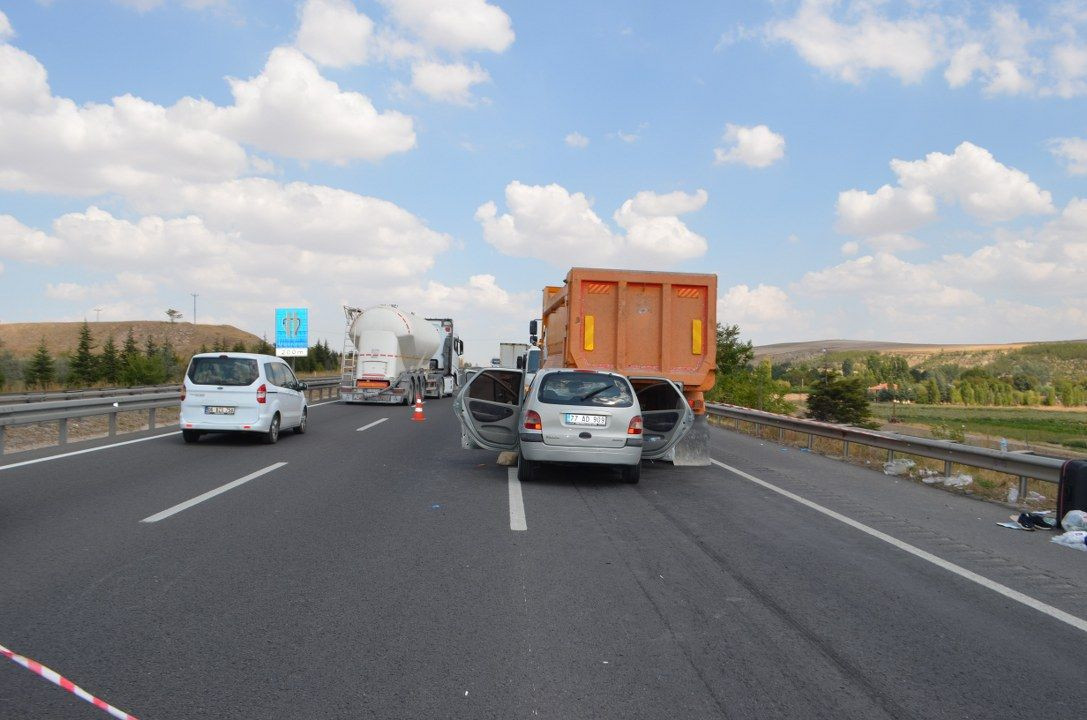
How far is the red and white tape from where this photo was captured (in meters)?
3.31

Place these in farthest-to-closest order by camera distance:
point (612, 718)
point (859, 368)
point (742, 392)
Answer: point (859, 368)
point (742, 392)
point (612, 718)

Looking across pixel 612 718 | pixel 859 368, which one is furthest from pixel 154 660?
pixel 859 368

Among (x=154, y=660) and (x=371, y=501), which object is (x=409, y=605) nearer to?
(x=154, y=660)

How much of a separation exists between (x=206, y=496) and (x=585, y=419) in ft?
15.6

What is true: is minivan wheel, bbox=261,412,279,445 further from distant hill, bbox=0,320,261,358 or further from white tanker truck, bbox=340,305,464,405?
distant hill, bbox=0,320,261,358

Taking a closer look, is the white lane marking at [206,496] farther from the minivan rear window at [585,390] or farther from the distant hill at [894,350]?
the distant hill at [894,350]

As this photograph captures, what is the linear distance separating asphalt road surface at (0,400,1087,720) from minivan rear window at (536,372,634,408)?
4.24 ft

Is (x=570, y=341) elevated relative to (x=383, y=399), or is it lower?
elevated

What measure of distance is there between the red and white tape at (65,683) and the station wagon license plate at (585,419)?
23.1ft

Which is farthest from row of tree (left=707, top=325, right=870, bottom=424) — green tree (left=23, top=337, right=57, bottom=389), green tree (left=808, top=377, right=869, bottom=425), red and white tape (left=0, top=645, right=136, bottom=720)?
green tree (left=23, top=337, right=57, bottom=389)

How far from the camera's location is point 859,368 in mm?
95562

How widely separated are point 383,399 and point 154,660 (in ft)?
83.2

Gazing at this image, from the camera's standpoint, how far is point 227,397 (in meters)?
14.1

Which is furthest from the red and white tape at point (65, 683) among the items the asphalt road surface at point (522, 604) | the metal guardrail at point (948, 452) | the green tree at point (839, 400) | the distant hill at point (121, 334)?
the distant hill at point (121, 334)
